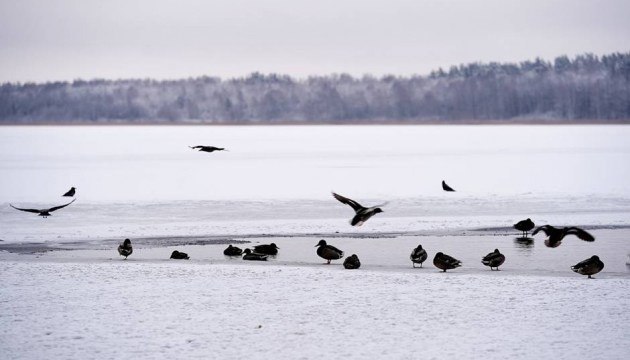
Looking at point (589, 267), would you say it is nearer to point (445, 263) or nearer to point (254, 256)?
point (445, 263)

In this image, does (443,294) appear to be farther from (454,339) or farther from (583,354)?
(583,354)

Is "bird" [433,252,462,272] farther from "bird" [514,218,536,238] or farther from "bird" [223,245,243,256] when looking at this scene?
"bird" [514,218,536,238]

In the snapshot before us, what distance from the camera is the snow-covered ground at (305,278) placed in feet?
22.9

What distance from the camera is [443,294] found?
8883mm

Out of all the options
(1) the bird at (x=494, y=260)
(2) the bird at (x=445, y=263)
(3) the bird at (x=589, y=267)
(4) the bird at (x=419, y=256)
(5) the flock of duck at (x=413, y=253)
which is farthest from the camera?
(4) the bird at (x=419, y=256)

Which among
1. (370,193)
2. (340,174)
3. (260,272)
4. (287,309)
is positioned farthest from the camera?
(340,174)

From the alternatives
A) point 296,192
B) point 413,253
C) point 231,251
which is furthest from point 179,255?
point 296,192

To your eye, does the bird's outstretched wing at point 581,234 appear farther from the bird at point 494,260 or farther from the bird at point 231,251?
the bird at point 231,251

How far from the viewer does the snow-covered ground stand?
22.9 feet

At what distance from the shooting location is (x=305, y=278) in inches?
387

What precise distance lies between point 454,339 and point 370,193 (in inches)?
608

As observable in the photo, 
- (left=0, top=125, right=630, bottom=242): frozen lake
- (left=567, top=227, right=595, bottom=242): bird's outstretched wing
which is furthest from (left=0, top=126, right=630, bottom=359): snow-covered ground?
(left=567, top=227, right=595, bottom=242): bird's outstretched wing

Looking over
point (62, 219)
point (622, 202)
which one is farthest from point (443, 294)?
point (622, 202)

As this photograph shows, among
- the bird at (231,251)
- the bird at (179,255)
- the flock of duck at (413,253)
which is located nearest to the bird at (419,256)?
the flock of duck at (413,253)
